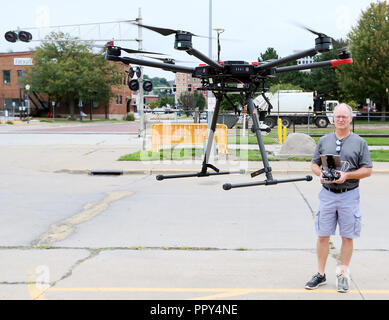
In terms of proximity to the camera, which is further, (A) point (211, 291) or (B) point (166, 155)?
(B) point (166, 155)

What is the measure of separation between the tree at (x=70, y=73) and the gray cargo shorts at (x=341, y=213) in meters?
60.6

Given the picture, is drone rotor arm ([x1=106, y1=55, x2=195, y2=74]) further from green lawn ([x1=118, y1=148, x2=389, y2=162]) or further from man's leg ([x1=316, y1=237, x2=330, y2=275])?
green lawn ([x1=118, y1=148, x2=389, y2=162])

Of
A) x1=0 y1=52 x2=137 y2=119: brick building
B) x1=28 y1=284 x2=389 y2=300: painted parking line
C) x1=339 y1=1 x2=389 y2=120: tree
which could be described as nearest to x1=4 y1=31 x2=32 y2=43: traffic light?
x1=28 y1=284 x2=389 y2=300: painted parking line

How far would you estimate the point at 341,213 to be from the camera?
4.46 meters

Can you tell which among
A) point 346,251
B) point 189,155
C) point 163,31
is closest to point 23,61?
point 189,155

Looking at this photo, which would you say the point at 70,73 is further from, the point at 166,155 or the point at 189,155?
the point at 189,155

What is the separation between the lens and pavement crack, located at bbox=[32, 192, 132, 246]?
652 centimetres

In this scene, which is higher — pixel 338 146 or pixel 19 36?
pixel 19 36

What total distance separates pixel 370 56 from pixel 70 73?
37148mm

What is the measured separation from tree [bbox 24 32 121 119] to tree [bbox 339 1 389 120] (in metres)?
32.4

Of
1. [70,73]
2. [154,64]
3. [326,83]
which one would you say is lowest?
[154,64]

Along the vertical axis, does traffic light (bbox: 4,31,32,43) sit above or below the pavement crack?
above

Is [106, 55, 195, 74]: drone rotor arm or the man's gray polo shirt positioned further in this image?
the man's gray polo shirt

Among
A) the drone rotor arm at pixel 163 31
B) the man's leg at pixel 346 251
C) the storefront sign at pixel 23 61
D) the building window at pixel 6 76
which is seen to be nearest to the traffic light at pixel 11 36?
the drone rotor arm at pixel 163 31
